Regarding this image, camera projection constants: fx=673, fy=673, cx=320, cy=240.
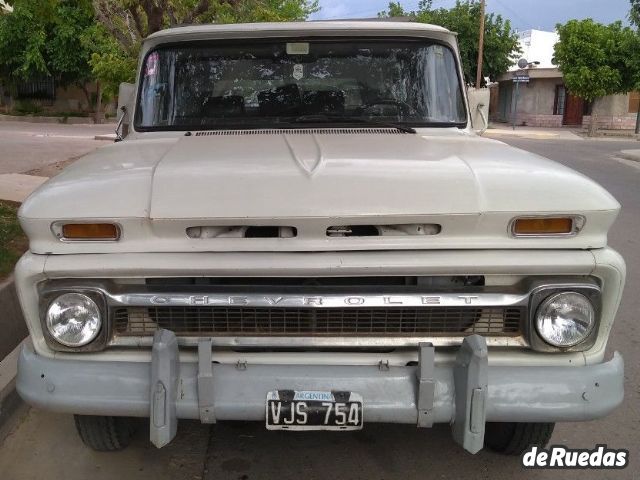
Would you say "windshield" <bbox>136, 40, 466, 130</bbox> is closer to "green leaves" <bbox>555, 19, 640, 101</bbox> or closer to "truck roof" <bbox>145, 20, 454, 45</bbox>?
"truck roof" <bbox>145, 20, 454, 45</bbox>

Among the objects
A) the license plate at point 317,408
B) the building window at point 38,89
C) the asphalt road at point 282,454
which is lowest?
the asphalt road at point 282,454

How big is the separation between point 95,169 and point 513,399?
1796mm

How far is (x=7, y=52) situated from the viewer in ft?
88.4

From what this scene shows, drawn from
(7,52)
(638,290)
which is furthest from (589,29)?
(638,290)

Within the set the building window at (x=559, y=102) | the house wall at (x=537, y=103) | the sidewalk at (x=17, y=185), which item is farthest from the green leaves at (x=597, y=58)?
the sidewalk at (x=17, y=185)

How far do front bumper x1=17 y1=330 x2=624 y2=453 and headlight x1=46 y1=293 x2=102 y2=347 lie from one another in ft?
0.29

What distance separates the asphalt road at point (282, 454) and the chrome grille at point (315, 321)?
0.95m

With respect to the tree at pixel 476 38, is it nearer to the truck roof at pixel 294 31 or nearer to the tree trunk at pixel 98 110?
the tree trunk at pixel 98 110

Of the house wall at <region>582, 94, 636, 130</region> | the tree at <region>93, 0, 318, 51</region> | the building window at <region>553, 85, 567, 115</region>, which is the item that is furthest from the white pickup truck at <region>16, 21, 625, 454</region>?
the building window at <region>553, 85, 567, 115</region>

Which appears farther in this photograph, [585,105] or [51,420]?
[585,105]

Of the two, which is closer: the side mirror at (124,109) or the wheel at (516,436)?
the wheel at (516,436)

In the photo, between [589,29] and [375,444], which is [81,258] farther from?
[589,29]

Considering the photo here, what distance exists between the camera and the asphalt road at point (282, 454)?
10.2ft

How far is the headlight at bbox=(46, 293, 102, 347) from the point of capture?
7.91 feet
